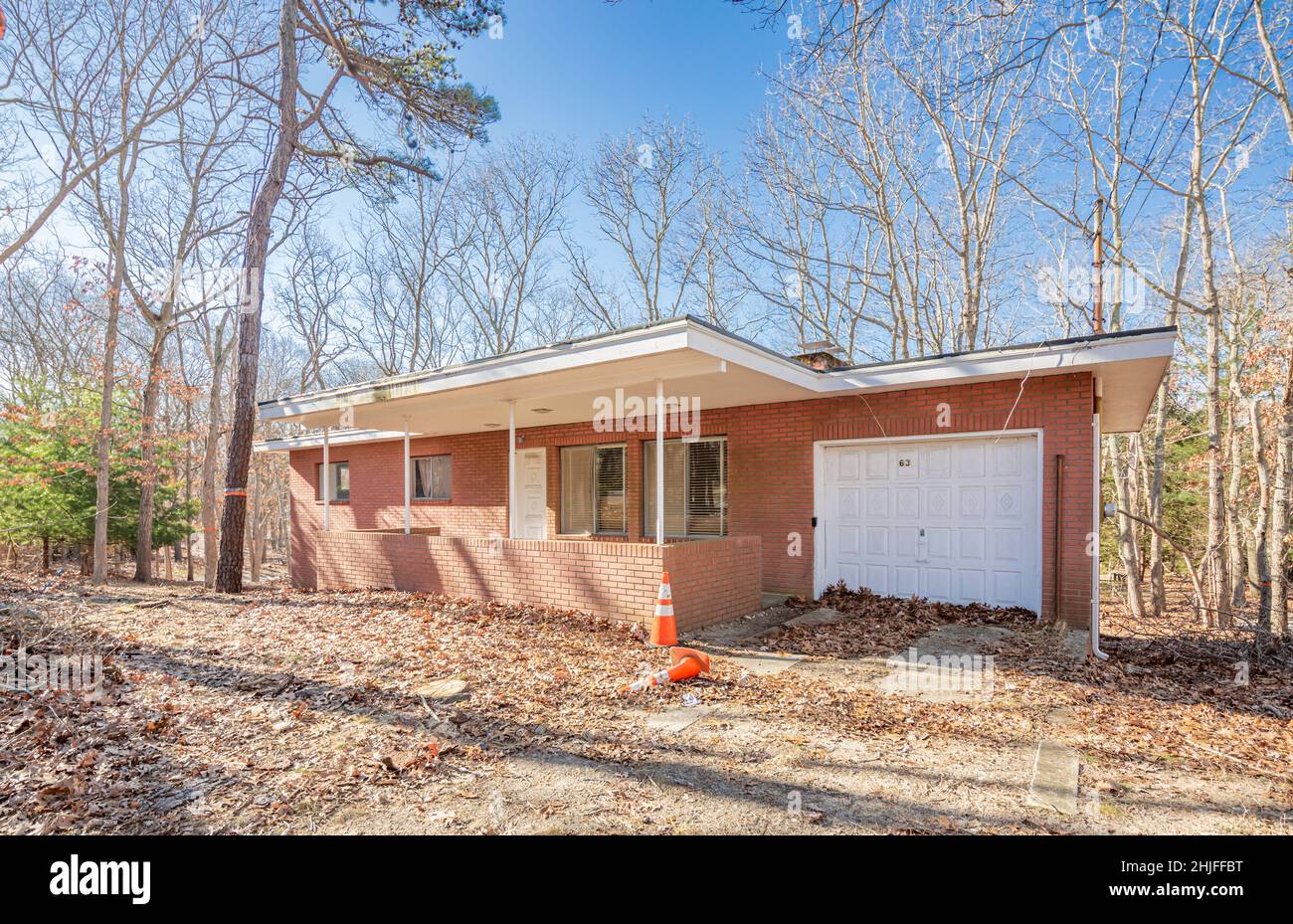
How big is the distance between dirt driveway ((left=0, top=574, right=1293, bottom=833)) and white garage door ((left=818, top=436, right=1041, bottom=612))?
126 centimetres

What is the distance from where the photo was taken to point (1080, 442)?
6.79 meters

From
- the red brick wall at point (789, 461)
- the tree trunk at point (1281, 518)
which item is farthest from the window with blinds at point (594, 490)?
the tree trunk at point (1281, 518)

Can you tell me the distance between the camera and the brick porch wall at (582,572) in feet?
22.0

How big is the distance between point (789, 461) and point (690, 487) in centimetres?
203

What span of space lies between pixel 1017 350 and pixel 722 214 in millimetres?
13518

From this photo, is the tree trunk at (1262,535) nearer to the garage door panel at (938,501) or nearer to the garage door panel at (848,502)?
the garage door panel at (938,501)

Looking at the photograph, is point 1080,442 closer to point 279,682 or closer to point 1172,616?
point 279,682

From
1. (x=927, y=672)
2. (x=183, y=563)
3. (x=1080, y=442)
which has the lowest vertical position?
(x=183, y=563)

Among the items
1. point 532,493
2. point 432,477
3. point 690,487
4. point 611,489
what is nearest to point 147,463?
point 432,477

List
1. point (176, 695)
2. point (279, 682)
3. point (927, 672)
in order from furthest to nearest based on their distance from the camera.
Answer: point (927, 672) < point (279, 682) < point (176, 695)

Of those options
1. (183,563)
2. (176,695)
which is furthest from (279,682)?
A: (183,563)

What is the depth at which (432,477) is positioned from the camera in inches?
563

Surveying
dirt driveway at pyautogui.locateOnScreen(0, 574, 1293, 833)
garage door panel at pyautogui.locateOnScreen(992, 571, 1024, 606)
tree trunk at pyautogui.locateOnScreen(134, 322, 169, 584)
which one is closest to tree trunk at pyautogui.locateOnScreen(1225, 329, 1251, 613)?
garage door panel at pyautogui.locateOnScreen(992, 571, 1024, 606)
